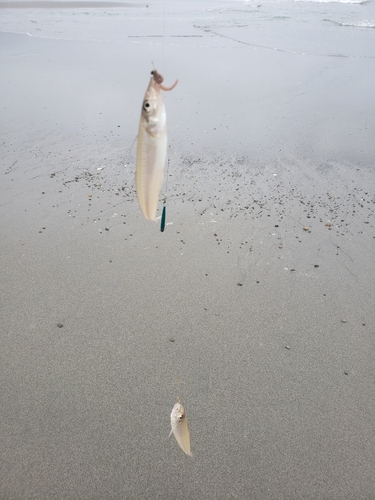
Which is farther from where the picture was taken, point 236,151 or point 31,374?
point 236,151

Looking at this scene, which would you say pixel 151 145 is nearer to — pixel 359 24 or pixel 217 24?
pixel 359 24

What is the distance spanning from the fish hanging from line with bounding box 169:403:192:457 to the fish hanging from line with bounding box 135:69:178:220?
1.45 metres

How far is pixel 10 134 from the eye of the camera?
24.0 ft

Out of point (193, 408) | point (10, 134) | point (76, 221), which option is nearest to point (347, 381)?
point (193, 408)

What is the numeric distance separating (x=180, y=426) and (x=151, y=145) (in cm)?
183

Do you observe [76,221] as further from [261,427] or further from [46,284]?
[261,427]

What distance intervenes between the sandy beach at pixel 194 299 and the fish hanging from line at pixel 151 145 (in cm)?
200

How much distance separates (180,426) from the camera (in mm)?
2727

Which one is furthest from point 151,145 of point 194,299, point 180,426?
point 194,299

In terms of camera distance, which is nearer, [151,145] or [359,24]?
[151,145]

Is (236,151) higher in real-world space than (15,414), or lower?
higher

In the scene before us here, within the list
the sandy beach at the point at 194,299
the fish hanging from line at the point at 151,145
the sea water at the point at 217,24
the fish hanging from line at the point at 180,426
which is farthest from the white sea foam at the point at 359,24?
the fish hanging from line at the point at 151,145

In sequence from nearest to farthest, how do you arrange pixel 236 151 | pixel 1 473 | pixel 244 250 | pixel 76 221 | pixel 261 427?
pixel 1 473 → pixel 261 427 → pixel 244 250 → pixel 76 221 → pixel 236 151

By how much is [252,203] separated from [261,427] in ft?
10.2
